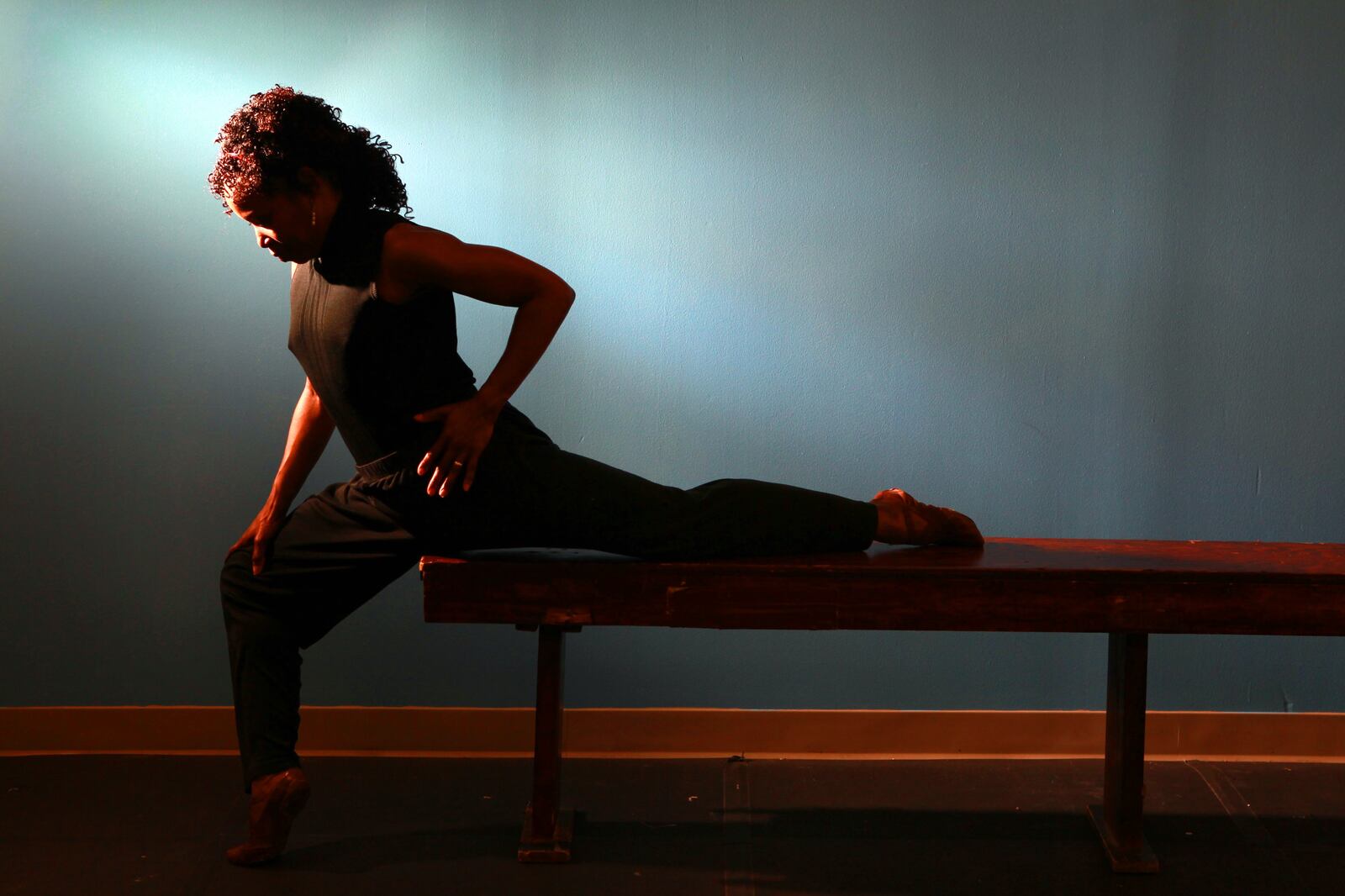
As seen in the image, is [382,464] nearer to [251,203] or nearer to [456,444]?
[456,444]

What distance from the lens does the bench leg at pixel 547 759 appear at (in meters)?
2.36

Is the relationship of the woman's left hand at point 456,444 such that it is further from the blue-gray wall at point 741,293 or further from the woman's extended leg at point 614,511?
the blue-gray wall at point 741,293

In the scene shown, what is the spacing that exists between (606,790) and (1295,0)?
228 centimetres

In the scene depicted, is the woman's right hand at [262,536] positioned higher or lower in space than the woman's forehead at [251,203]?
lower

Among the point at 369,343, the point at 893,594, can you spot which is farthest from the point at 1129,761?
the point at 369,343

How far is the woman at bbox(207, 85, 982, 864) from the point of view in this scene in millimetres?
2150

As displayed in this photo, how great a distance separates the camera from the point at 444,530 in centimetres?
227

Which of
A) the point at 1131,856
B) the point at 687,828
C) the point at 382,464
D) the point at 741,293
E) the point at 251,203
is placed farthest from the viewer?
the point at 741,293

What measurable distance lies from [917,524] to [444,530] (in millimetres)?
889

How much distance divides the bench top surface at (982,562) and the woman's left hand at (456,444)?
0.17 metres

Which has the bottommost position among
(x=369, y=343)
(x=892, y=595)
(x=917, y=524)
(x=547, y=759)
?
(x=547, y=759)

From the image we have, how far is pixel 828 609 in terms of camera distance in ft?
7.28

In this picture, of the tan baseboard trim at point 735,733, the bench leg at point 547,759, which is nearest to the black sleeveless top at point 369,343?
the bench leg at point 547,759

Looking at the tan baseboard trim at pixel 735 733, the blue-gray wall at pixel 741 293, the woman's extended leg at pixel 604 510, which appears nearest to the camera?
the woman's extended leg at pixel 604 510
